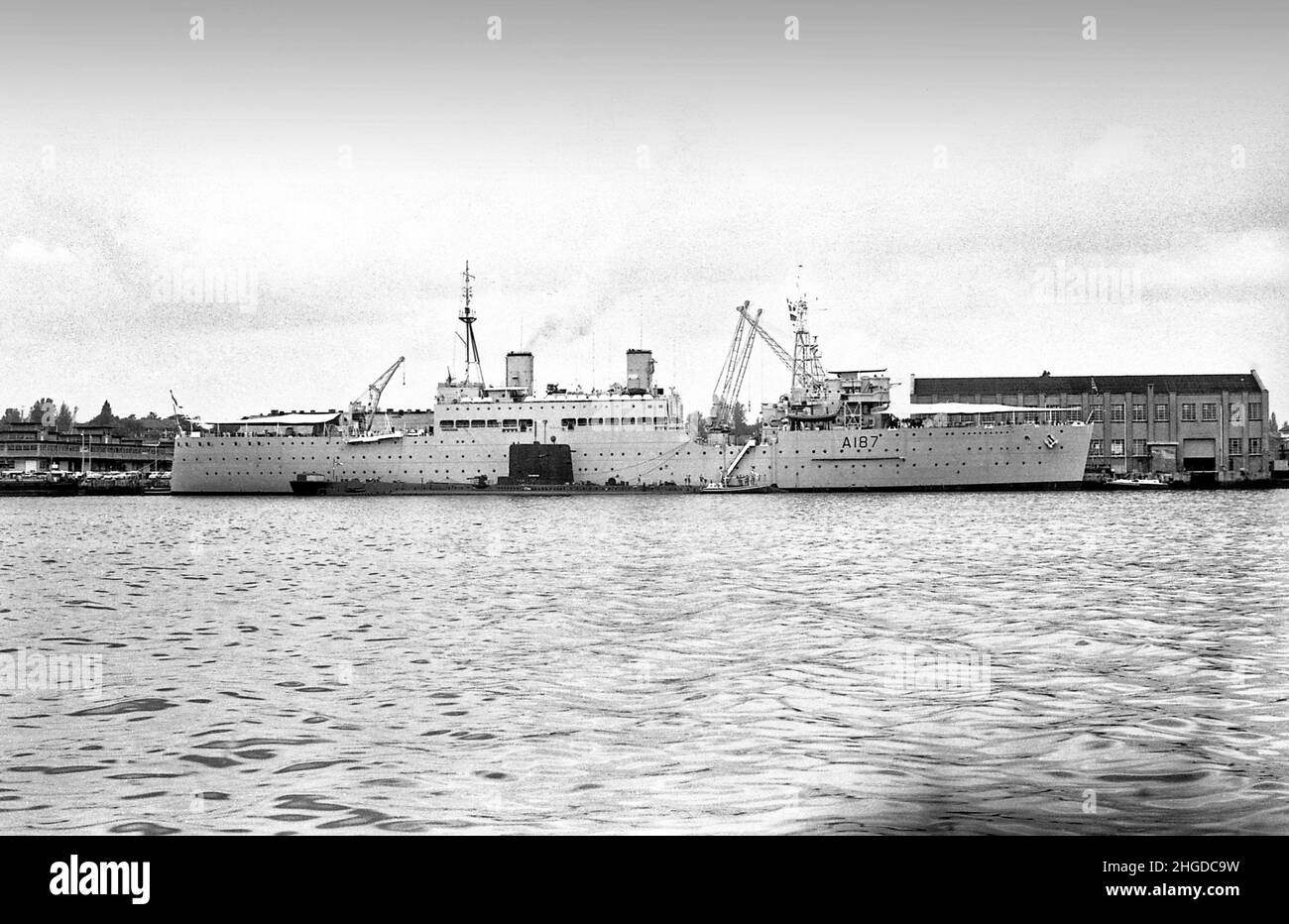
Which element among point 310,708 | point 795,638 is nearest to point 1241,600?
point 795,638

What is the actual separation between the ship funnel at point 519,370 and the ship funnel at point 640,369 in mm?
7650

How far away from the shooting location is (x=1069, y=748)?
7953mm

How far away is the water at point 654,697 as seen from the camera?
264 inches

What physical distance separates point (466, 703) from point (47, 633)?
733 centimetres

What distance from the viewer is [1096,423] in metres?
86.6

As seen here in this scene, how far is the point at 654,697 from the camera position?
391 inches

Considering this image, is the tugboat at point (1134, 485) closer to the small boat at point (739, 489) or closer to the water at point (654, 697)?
the small boat at point (739, 489)

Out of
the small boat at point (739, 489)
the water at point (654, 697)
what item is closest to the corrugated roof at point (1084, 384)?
the small boat at point (739, 489)

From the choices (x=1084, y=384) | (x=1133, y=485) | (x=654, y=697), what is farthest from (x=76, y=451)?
(x=654, y=697)
